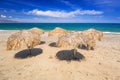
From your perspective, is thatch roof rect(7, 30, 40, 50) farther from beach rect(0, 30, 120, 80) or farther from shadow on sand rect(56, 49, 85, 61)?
shadow on sand rect(56, 49, 85, 61)

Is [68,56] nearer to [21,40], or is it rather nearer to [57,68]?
[57,68]

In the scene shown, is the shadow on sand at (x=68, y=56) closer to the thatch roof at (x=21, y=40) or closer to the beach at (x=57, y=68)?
the beach at (x=57, y=68)

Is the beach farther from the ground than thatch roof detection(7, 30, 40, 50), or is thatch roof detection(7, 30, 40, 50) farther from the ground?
thatch roof detection(7, 30, 40, 50)

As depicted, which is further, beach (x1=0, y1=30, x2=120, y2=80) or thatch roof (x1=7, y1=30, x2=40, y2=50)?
thatch roof (x1=7, y1=30, x2=40, y2=50)

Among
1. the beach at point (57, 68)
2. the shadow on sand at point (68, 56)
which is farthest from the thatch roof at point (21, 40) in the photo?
the shadow on sand at point (68, 56)

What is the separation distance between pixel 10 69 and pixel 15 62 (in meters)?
1.04

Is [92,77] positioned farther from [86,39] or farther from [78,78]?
[86,39]

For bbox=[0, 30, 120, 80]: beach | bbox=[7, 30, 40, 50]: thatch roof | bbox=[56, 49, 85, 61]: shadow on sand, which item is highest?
bbox=[7, 30, 40, 50]: thatch roof

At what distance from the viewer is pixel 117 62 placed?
859 centimetres

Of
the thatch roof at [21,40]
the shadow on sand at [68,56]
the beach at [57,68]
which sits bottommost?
the beach at [57,68]

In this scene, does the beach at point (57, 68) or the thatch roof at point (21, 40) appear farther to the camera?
the thatch roof at point (21, 40)

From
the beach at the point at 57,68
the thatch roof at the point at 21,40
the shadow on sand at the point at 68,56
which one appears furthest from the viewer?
the shadow on sand at the point at 68,56

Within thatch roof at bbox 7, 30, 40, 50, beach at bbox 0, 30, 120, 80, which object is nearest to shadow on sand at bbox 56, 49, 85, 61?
beach at bbox 0, 30, 120, 80

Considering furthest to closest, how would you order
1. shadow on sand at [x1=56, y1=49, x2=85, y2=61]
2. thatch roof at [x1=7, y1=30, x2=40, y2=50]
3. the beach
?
shadow on sand at [x1=56, y1=49, x2=85, y2=61], thatch roof at [x1=7, y1=30, x2=40, y2=50], the beach
